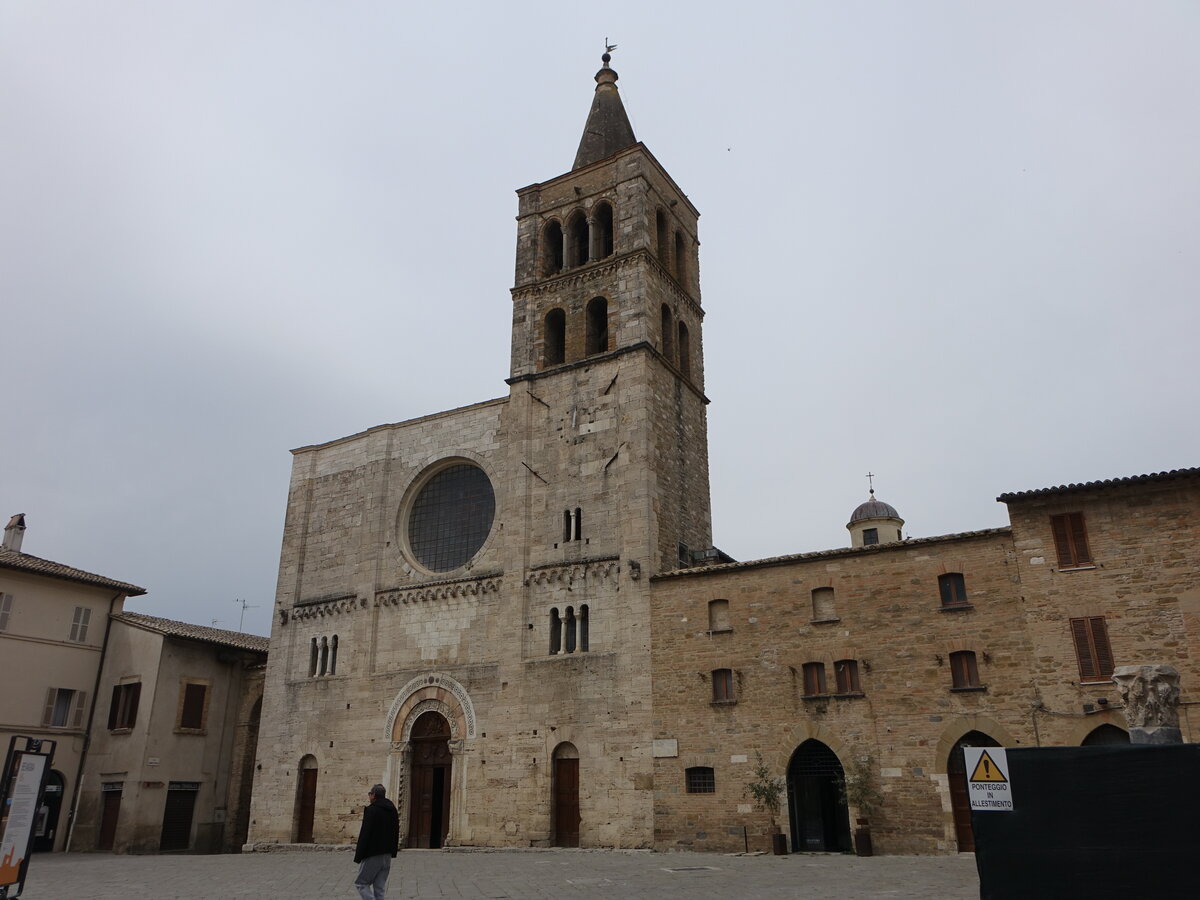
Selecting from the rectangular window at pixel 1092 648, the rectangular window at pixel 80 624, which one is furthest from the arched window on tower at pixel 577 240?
the rectangular window at pixel 80 624

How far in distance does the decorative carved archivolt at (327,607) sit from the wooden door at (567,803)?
9369 mm

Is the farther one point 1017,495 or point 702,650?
point 702,650

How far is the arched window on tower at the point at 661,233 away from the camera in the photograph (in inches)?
1292

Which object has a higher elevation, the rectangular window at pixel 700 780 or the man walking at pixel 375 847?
the rectangular window at pixel 700 780

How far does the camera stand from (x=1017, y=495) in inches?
821

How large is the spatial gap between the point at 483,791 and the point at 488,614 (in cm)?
514

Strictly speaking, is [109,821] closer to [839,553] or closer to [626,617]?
[626,617]

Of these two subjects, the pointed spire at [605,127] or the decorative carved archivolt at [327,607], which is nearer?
the decorative carved archivolt at [327,607]

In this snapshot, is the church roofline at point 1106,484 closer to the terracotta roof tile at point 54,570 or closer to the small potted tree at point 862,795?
the small potted tree at point 862,795

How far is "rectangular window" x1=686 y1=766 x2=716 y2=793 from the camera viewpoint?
2302cm

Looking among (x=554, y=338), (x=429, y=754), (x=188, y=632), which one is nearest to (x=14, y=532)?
(x=188, y=632)

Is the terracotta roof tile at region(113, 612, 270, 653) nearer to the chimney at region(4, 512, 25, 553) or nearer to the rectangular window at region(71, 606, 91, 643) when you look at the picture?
the rectangular window at region(71, 606, 91, 643)

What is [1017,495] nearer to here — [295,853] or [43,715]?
[295,853]

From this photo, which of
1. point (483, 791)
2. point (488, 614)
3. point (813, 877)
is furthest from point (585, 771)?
point (813, 877)
